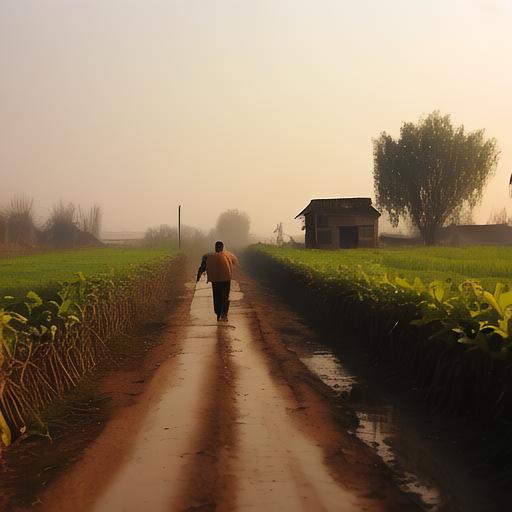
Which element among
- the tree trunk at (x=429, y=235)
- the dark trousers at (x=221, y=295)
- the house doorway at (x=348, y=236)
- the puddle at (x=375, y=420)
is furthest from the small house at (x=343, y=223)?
the puddle at (x=375, y=420)

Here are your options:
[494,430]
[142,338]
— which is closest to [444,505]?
[494,430]

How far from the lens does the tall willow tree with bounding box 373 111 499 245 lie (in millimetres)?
68625

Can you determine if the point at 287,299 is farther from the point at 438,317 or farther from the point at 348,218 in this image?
the point at 348,218

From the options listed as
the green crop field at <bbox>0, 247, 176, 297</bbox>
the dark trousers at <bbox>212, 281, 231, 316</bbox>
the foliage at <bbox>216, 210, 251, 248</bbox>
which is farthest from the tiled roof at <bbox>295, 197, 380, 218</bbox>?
the foliage at <bbox>216, 210, 251, 248</bbox>

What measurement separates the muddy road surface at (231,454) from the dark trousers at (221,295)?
5493 mm

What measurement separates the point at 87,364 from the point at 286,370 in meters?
3.26

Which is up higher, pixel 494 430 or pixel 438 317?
pixel 438 317

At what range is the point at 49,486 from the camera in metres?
5.48

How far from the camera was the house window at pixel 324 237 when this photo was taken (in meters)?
53.7

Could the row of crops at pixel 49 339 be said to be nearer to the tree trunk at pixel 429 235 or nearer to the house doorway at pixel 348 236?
the house doorway at pixel 348 236

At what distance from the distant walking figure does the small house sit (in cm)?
3733

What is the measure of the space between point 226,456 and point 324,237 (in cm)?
4822

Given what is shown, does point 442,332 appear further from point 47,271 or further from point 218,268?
point 47,271

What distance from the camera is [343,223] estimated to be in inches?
2111
